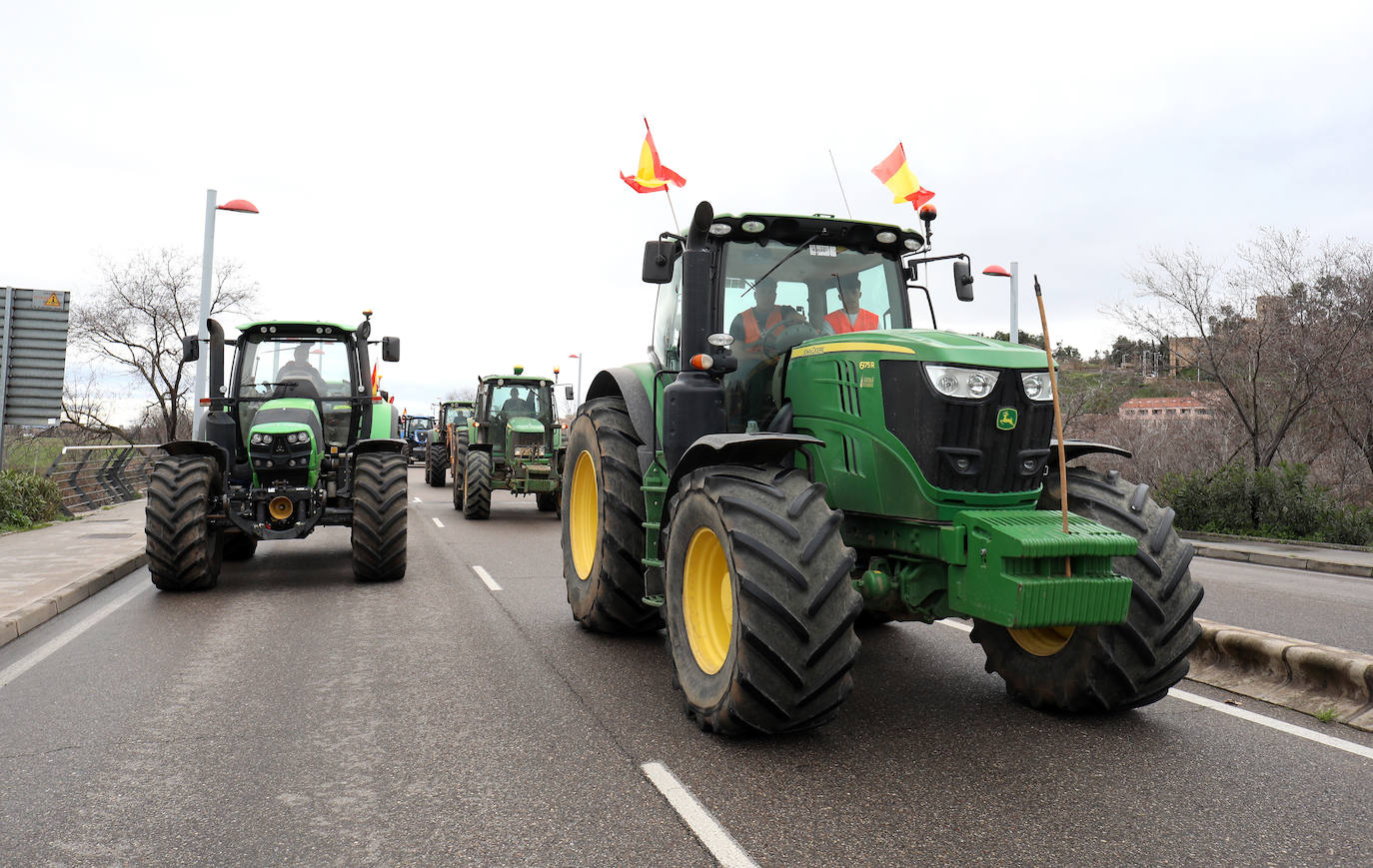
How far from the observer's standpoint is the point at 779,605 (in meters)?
4.05

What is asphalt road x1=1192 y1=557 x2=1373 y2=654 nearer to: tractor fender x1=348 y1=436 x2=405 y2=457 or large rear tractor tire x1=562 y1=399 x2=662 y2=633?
large rear tractor tire x1=562 y1=399 x2=662 y2=633

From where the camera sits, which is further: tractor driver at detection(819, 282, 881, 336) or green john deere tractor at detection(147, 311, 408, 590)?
green john deere tractor at detection(147, 311, 408, 590)

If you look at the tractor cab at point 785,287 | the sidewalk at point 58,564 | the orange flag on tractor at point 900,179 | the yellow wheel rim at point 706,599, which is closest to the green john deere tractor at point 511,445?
the sidewalk at point 58,564

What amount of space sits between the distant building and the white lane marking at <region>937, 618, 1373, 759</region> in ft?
→ 57.2

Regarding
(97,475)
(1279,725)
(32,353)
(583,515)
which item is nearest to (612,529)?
(583,515)

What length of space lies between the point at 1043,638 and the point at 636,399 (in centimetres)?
317

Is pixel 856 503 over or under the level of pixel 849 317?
under

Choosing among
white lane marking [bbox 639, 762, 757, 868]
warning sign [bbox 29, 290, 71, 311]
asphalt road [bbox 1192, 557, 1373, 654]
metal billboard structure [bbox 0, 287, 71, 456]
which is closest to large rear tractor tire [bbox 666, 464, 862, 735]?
white lane marking [bbox 639, 762, 757, 868]

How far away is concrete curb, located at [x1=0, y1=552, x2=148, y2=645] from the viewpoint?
702cm

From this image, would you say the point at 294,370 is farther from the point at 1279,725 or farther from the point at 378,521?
the point at 1279,725

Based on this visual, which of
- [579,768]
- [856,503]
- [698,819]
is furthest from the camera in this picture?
[856,503]

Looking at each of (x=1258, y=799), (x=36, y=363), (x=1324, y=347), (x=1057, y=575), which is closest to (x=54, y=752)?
(x=1057, y=575)

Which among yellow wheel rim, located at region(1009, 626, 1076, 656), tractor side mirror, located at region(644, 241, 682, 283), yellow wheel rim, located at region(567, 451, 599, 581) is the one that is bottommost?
yellow wheel rim, located at region(1009, 626, 1076, 656)

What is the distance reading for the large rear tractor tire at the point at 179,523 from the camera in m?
8.59
